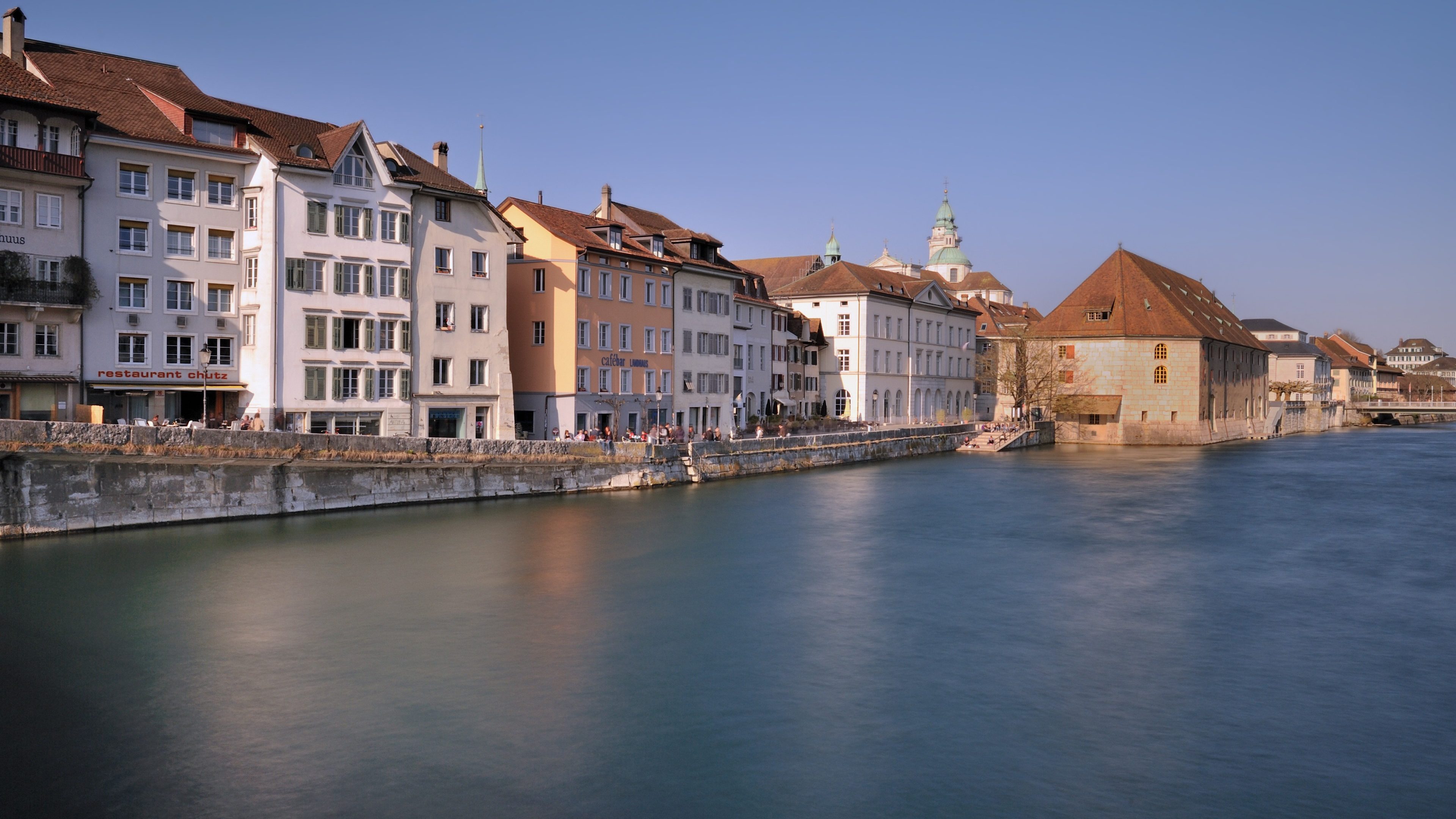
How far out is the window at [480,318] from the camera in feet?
149

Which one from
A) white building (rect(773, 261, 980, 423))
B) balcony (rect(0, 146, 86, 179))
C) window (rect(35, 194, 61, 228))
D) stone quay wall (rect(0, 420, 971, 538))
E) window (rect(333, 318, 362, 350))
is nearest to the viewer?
stone quay wall (rect(0, 420, 971, 538))

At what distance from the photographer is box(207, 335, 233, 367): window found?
1537 inches

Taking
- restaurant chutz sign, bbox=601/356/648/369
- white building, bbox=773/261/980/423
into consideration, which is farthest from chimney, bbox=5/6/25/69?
white building, bbox=773/261/980/423

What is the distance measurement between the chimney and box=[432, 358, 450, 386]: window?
16997mm

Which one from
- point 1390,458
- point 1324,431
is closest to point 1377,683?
point 1390,458

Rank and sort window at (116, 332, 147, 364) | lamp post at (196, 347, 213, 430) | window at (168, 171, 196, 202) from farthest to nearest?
window at (168, 171, 196, 202) < window at (116, 332, 147, 364) < lamp post at (196, 347, 213, 430)

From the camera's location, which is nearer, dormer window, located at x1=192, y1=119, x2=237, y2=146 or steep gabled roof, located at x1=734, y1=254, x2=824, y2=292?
dormer window, located at x1=192, y1=119, x2=237, y2=146

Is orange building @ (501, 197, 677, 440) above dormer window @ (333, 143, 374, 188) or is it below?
below

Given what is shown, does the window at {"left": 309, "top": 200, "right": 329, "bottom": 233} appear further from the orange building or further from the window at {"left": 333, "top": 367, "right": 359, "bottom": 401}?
the orange building

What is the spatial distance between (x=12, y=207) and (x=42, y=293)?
2716 mm

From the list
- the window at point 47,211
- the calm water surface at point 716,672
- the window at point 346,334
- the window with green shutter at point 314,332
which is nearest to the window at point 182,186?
the window at point 47,211

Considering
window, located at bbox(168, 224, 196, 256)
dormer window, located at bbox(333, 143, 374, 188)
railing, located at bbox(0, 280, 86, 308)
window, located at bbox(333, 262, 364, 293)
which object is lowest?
railing, located at bbox(0, 280, 86, 308)

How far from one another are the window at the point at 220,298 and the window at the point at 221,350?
0.95 m

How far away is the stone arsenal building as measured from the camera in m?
85.2
